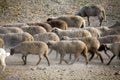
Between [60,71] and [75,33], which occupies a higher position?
[75,33]

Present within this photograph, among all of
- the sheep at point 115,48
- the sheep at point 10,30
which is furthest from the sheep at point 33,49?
the sheep at point 10,30

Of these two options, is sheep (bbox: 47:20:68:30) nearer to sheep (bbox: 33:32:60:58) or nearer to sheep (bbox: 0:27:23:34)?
sheep (bbox: 0:27:23:34)

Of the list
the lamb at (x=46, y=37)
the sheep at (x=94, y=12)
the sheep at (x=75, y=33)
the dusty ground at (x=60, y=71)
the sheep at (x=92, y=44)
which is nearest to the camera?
the dusty ground at (x=60, y=71)

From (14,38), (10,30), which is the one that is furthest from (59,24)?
(14,38)

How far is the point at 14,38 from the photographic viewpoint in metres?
13.4

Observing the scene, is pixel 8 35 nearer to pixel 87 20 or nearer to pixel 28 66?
pixel 28 66

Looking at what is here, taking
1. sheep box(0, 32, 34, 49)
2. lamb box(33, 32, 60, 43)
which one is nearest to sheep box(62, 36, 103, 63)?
lamb box(33, 32, 60, 43)

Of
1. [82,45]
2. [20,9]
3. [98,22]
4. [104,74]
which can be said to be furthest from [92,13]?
[104,74]

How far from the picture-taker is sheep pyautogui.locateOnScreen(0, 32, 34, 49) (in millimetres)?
13259

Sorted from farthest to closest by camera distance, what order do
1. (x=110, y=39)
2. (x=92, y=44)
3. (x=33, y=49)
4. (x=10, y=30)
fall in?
(x=10, y=30) < (x=110, y=39) < (x=92, y=44) < (x=33, y=49)

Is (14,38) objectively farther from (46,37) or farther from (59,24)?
(59,24)

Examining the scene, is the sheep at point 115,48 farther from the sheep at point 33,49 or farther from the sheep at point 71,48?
the sheep at point 33,49

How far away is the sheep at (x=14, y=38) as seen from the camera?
522 inches

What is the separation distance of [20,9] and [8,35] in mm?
7357
